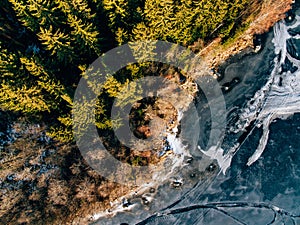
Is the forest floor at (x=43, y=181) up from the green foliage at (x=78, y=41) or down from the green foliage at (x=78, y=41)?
down

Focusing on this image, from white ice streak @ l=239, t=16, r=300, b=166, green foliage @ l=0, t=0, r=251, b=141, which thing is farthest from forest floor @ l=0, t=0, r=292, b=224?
white ice streak @ l=239, t=16, r=300, b=166

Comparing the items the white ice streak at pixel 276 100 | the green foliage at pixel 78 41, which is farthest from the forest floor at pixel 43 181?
the white ice streak at pixel 276 100

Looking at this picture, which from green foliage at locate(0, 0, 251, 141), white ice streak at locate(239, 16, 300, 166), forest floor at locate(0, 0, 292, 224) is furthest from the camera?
white ice streak at locate(239, 16, 300, 166)

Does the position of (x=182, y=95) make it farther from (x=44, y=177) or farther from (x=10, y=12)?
(x=10, y=12)

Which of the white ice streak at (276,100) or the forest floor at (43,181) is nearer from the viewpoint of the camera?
the forest floor at (43,181)

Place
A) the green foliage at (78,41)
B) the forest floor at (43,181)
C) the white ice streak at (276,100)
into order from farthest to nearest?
1. the white ice streak at (276,100)
2. the forest floor at (43,181)
3. the green foliage at (78,41)

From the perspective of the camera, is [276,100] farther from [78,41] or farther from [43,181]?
[43,181]

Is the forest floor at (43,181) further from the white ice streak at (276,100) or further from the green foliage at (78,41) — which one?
the white ice streak at (276,100)

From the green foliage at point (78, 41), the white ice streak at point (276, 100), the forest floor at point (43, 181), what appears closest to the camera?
the green foliage at point (78, 41)

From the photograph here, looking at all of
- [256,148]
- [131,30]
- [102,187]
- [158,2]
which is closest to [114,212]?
Result: [102,187]

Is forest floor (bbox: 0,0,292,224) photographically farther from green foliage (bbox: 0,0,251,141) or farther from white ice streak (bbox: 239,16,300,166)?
white ice streak (bbox: 239,16,300,166)

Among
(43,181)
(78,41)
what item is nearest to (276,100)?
(78,41)
